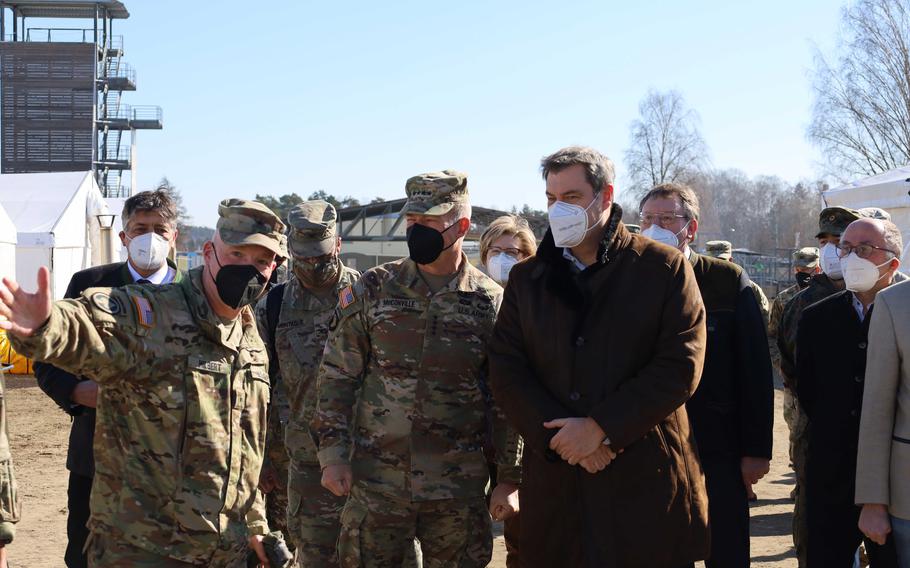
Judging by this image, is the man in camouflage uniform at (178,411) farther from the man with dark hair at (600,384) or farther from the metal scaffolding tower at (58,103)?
the metal scaffolding tower at (58,103)

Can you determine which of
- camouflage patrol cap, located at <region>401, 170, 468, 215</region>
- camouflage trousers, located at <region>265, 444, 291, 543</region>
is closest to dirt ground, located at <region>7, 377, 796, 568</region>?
camouflage trousers, located at <region>265, 444, 291, 543</region>

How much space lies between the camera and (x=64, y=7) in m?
63.2

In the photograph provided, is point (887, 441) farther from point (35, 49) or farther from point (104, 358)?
point (35, 49)

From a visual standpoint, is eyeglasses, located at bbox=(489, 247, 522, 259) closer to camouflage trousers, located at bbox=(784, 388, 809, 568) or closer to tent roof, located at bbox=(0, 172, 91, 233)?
camouflage trousers, located at bbox=(784, 388, 809, 568)

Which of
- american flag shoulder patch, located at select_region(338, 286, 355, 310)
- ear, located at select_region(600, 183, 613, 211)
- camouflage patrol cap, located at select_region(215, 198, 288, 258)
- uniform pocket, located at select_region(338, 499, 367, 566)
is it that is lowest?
uniform pocket, located at select_region(338, 499, 367, 566)

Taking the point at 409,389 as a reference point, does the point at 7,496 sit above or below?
below

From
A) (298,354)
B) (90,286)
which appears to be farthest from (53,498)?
Answer: (298,354)

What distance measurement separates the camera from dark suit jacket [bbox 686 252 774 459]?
443 cm

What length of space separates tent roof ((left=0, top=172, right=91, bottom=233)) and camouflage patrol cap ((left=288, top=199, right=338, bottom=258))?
19073 mm

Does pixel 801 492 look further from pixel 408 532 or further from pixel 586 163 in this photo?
pixel 586 163

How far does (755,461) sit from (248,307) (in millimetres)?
2511

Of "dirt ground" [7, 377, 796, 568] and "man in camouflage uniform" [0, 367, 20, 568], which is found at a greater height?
"man in camouflage uniform" [0, 367, 20, 568]

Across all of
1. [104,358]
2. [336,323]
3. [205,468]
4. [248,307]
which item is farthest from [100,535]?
[336,323]

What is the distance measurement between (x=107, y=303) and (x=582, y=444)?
1.71 m
